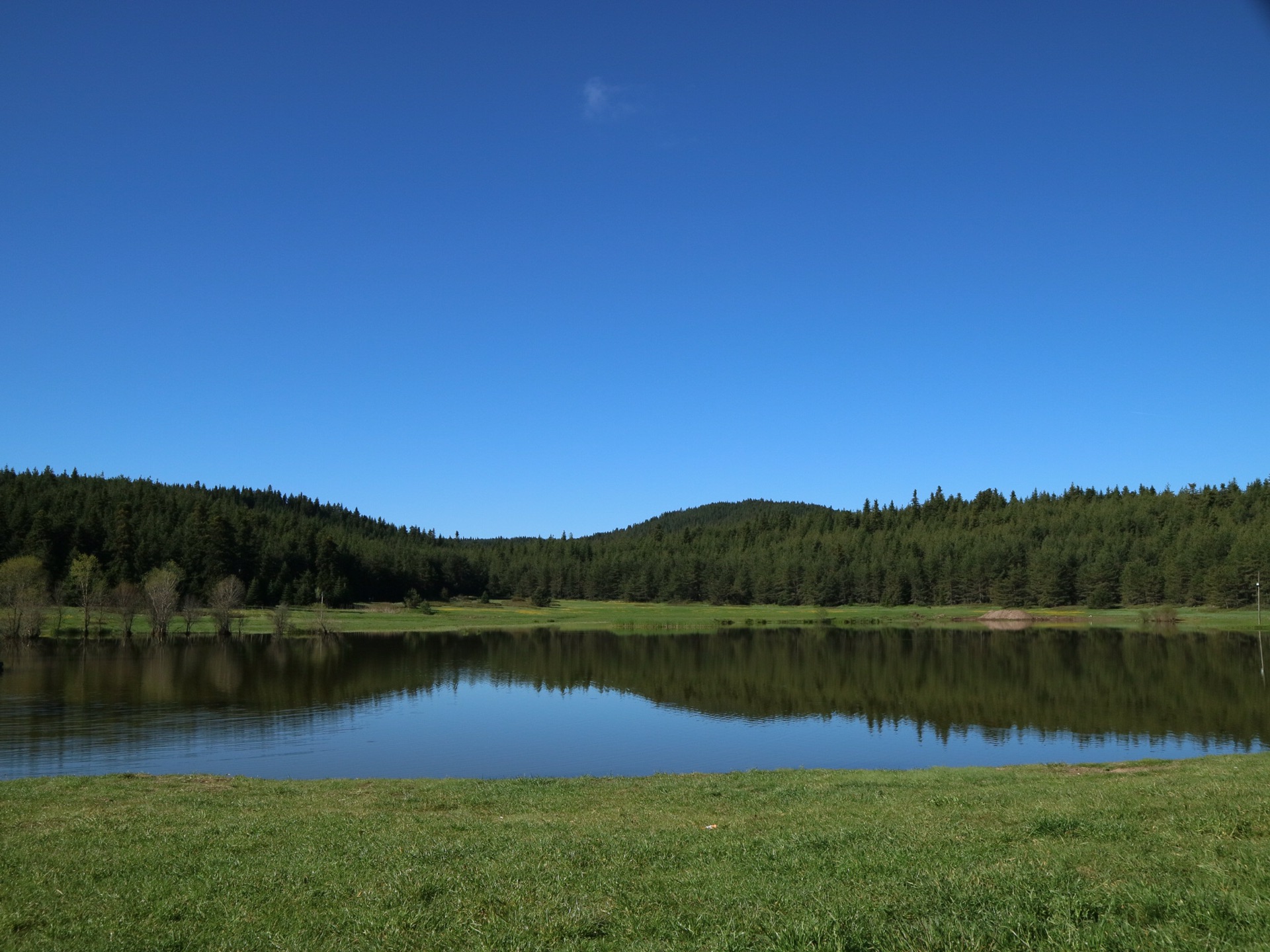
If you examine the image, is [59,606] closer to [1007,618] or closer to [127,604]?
[127,604]

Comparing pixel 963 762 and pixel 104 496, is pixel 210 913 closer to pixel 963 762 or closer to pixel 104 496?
pixel 963 762

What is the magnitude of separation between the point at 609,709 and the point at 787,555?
139045 millimetres

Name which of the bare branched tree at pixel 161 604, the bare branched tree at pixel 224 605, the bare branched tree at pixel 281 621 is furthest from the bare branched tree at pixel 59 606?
the bare branched tree at pixel 281 621

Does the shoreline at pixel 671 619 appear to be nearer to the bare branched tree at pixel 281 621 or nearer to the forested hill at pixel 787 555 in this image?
the bare branched tree at pixel 281 621

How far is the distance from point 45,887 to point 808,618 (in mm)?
132135

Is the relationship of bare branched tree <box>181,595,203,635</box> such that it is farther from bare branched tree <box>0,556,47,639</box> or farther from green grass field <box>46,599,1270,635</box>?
bare branched tree <box>0,556,47,639</box>

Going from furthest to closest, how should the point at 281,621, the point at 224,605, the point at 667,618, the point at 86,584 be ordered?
the point at 667,618
the point at 281,621
the point at 224,605
the point at 86,584

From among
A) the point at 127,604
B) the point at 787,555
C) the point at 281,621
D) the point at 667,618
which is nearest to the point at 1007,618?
the point at 667,618

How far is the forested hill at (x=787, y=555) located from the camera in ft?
438

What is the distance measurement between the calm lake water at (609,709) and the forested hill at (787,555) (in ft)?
186

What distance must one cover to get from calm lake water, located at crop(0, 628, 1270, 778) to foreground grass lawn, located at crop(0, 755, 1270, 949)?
14394 millimetres

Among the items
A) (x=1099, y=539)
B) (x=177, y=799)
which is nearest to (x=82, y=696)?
(x=177, y=799)

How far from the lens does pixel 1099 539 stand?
159 m

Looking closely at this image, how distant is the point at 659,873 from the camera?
434 inches
